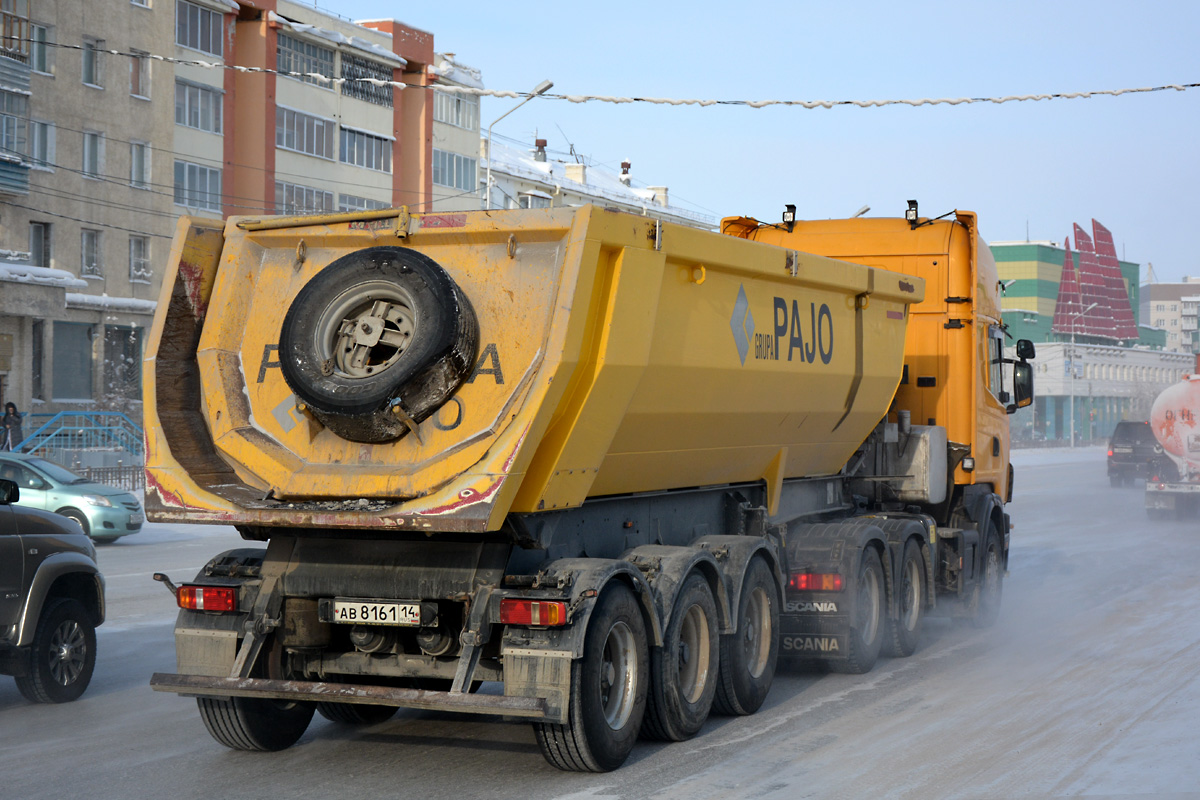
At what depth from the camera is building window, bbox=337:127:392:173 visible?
168 ft

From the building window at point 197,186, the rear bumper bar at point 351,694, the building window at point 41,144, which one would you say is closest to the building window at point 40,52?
the building window at point 41,144

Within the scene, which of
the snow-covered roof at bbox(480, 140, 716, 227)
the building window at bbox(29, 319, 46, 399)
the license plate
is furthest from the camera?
the snow-covered roof at bbox(480, 140, 716, 227)

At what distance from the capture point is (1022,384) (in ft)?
46.4

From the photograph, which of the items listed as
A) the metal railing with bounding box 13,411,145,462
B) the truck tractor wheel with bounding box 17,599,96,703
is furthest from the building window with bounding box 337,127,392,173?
the truck tractor wheel with bounding box 17,599,96,703

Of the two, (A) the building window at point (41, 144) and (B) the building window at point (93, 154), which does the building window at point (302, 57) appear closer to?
(B) the building window at point (93, 154)

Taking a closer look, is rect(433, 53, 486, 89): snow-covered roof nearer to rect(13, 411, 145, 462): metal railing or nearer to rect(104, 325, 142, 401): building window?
rect(104, 325, 142, 401): building window

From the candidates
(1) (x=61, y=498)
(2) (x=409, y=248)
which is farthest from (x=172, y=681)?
(1) (x=61, y=498)

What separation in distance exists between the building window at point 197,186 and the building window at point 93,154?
310cm

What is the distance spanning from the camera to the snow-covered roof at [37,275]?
36219 mm

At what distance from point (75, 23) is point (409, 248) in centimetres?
3615

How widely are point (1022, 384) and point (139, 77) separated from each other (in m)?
34.8

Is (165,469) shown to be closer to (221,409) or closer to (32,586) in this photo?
(221,409)

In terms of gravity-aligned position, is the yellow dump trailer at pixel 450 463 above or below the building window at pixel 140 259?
below

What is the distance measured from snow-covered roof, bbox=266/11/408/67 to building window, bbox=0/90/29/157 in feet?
35.8
